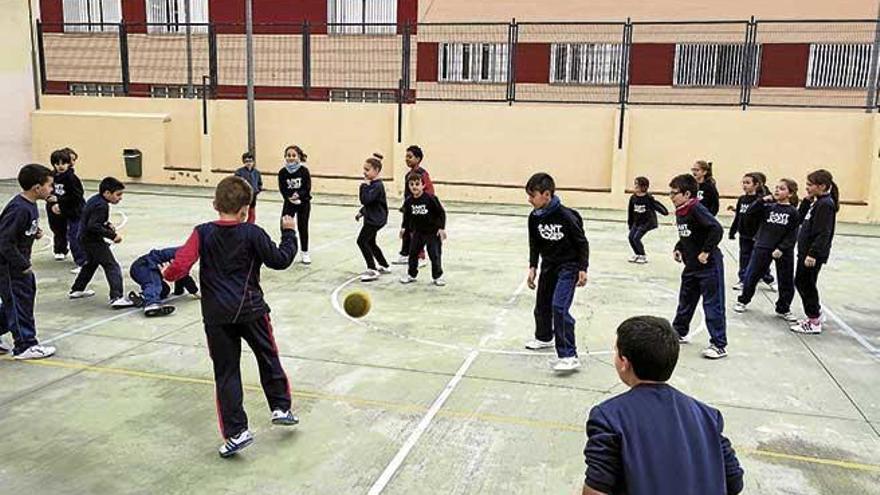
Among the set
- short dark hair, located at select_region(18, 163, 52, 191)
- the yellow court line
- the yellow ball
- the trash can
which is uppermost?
short dark hair, located at select_region(18, 163, 52, 191)

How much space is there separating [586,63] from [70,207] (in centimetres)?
1712

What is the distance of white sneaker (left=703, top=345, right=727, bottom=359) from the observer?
282 inches

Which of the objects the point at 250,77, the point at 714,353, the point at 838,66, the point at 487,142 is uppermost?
the point at 838,66

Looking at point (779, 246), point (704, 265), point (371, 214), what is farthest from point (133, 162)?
point (704, 265)

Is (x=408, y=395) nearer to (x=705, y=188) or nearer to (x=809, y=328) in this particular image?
(x=809, y=328)

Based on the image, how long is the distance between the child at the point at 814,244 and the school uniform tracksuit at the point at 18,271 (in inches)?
309

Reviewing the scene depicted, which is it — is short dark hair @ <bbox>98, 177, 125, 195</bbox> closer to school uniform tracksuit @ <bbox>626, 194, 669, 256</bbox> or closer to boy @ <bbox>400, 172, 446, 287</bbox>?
boy @ <bbox>400, 172, 446, 287</bbox>

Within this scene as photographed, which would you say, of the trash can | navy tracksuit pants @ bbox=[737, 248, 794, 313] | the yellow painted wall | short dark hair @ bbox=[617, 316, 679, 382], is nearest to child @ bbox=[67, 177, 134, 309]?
short dark hair @ bbox=[617, 316, 679, 382]

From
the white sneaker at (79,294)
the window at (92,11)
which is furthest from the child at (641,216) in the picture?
the window at (92,11)

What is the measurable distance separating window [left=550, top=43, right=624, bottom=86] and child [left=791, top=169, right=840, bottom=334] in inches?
598

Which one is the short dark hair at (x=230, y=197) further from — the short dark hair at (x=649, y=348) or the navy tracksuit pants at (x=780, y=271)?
the navy tracksuit pants at (x=780, y=271)

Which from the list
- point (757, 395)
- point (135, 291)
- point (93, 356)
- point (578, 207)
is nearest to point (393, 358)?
point (93, 356)

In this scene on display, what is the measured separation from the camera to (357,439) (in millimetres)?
5199

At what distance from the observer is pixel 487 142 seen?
20.7 m
